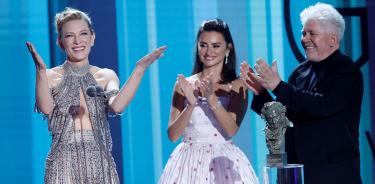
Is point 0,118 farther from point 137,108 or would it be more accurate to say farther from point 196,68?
point 196,68

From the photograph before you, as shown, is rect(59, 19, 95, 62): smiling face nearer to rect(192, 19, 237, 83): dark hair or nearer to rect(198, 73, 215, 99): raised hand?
rect(198, 73, 215, 99): raised hand

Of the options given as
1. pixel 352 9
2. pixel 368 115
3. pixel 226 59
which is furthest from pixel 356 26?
pixel 226 59

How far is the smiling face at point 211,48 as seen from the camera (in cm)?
359

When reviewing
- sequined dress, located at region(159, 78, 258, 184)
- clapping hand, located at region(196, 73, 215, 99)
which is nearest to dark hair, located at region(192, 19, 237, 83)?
sequined dress, located at region(159, 78, 258, 184)

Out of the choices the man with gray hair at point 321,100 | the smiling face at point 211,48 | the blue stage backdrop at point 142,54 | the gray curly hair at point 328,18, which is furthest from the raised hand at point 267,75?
the blue stage backdrop at point 142,54

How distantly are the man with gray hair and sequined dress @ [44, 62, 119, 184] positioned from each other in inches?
27.5

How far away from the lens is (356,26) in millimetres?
4398

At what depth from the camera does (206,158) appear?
140 inches

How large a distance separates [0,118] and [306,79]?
73.4 inches

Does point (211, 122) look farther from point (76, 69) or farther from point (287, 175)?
point (287, 175)

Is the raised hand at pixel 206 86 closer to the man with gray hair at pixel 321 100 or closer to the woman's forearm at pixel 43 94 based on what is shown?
the man with gray hair at pixel 321 100

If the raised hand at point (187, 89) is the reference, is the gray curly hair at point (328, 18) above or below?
above

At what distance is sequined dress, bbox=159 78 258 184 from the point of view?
3500 millimetres

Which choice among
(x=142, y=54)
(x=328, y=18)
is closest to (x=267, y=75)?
(x=328, y=18)
